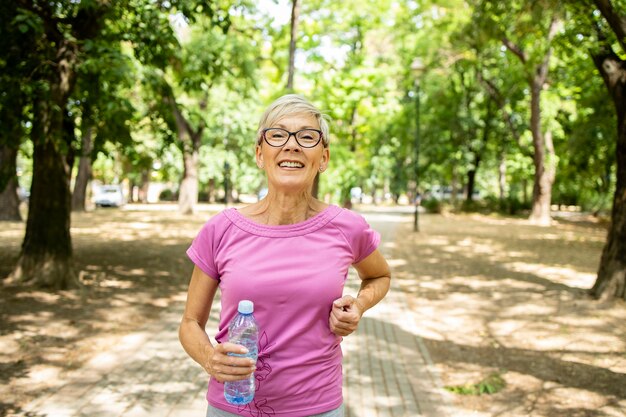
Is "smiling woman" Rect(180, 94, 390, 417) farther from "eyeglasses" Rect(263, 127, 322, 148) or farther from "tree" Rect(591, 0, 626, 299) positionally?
"tree" Rect(591, 0, 626, 299)

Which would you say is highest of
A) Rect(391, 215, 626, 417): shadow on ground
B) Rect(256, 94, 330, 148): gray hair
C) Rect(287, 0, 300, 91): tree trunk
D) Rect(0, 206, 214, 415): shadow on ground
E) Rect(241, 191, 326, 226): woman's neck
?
Rect(287, 0, 300, 91): tree trunk

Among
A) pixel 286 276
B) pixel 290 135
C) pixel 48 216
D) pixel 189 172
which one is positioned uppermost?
pixel 189 172

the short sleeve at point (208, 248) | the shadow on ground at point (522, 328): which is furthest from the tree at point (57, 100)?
the short sleeve at point (208, 248)

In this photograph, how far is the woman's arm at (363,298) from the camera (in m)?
2.10

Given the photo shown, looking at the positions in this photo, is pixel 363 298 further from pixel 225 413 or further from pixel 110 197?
pixel 110 197

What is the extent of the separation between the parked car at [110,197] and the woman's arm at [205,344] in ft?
136

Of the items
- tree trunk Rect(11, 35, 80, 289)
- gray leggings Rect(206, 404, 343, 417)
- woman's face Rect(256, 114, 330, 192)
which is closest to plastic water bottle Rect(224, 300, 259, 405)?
gray leggings Rect(206, 404, 343, 417)

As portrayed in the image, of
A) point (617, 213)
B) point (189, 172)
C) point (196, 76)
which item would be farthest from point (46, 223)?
point (189, 172)

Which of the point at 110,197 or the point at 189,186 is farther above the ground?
the point at 189,186

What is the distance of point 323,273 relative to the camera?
2133 millimetres

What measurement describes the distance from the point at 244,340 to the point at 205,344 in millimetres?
222

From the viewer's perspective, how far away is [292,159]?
2236mm

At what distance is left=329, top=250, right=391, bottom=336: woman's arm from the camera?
2.10 meters

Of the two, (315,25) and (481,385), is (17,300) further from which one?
(315,25)
